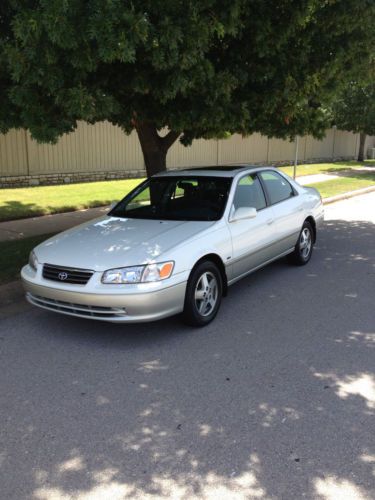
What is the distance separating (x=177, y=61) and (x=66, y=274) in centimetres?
246

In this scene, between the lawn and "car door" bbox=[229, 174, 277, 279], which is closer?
"car door" bbox=[229, 174, 277, 279]

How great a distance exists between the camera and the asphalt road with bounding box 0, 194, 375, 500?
8.93 ft

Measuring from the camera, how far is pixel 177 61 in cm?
509

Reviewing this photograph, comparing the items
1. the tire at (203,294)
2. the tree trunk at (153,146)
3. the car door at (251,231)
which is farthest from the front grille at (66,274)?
the tree trunk at (153,146)

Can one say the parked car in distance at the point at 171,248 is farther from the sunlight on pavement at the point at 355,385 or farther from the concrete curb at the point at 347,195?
the concrete curb at the point at 347,195

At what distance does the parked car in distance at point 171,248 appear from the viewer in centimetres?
432

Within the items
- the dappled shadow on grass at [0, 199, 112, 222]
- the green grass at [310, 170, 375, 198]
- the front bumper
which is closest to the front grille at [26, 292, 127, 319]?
the front bumper

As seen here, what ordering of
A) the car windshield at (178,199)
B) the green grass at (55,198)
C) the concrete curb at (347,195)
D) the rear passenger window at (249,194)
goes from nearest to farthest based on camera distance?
the car windshield at (178,199) → the rear passenger window at (249,194) → the green grass at (55,198) → the concrete curb at (347,195)

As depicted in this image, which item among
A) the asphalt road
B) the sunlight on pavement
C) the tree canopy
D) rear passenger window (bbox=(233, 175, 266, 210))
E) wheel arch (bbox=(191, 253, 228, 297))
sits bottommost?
the asphalt road

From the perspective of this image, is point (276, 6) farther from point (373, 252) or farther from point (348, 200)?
point (348, 200)

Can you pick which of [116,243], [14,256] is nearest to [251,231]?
[116,243]

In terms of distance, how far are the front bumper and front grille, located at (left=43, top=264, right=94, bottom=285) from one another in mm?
74

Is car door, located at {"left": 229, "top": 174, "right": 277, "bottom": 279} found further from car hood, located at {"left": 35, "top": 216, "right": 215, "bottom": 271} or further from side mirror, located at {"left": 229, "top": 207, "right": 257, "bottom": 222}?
car hood, located at {"left": 35, "top": 216, "right": 215, "bottom": 271}

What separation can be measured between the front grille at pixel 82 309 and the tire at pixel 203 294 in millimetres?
660
